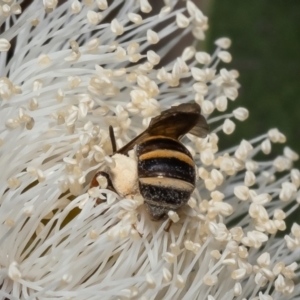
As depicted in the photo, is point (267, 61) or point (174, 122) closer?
point (174, 122)

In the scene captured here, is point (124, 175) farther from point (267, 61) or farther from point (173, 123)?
point (267, 61)

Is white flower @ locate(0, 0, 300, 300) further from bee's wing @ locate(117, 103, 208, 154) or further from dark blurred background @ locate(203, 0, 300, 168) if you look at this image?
dark blurred background @ locate(203, 0, 300, 168)

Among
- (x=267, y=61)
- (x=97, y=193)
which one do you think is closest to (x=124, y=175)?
(x=97, y=193)

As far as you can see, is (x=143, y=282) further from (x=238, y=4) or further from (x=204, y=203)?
(x=238, y=4)

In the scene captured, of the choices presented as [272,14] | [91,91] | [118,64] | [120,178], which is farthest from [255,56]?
[120,178]

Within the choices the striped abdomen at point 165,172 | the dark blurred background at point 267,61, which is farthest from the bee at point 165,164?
the dark blurred background at point 267,61

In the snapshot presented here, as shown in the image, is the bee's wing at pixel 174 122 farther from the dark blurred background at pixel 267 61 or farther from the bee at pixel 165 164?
the dark blurred background at pixel 267 61

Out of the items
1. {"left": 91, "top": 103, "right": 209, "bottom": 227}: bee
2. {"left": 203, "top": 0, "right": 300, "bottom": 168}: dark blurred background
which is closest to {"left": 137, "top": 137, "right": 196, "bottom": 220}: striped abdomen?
{"left": 91, "top": 103, "right": 209, "bottom": 227}: bee
